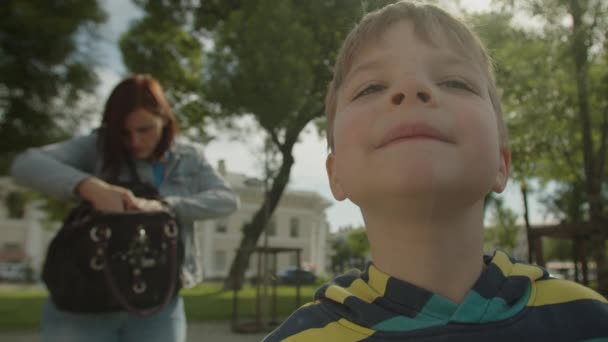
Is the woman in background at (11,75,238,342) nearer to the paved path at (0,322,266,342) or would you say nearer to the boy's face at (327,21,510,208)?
the boy's face at (327,21,510,208)

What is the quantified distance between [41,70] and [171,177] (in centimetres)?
802

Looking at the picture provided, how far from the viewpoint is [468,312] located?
817mm

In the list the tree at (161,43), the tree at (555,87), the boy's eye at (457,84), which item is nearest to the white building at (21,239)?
the tree at (161,43)

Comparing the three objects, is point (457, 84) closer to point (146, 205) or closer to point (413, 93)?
point (413, 93)

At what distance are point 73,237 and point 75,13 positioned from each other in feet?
26.2

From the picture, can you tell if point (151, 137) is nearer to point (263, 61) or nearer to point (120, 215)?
point (120, 215)

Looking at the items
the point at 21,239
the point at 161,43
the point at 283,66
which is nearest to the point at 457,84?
the point at 283,66

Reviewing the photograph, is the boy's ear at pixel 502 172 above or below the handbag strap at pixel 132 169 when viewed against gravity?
below

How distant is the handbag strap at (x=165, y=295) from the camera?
1812 millimetres

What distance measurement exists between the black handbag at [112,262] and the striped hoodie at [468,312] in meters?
1.06

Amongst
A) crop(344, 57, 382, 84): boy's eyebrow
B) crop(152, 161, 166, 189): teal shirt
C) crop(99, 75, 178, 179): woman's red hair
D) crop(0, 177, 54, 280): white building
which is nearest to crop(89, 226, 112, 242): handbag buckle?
crop(99, 75, 178, 179): woman's red hair

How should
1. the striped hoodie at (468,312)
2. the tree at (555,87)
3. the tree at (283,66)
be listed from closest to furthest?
1. the striped hoodie at (468,312)
2. the tree at (283,66)
3. the tree at (555,87)

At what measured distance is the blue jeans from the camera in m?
1.78

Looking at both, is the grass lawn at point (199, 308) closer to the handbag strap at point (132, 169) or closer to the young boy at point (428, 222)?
the handbag strap at point (132, 169)
